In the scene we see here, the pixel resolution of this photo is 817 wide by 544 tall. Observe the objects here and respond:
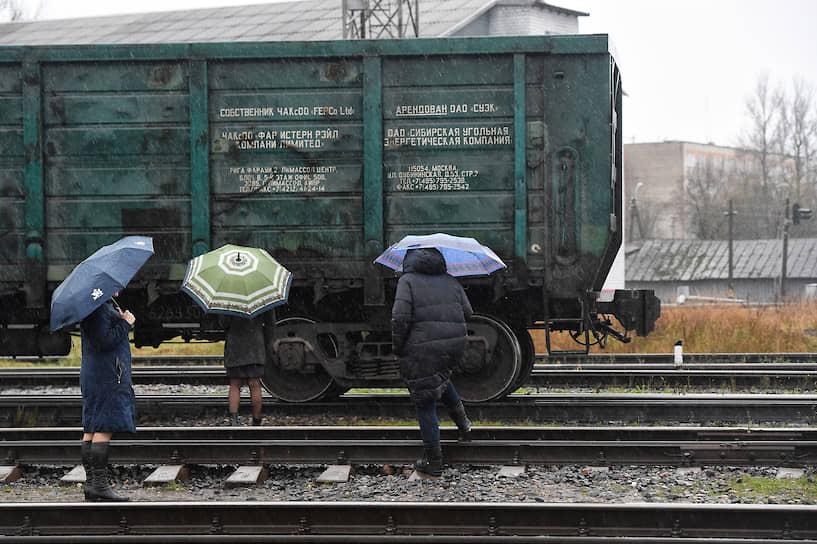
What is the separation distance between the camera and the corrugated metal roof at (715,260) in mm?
56219

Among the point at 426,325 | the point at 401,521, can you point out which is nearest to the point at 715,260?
the point at 426,325

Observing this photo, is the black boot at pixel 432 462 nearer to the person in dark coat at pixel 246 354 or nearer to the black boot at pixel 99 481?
A: the black boot at pixel 99 481

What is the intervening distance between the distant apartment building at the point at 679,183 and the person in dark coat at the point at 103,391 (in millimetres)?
75476

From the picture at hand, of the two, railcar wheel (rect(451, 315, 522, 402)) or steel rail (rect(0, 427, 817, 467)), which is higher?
railcar wheel (rect(451, 315, 522, 402))

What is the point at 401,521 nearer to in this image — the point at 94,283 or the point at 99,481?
the point at 99,481

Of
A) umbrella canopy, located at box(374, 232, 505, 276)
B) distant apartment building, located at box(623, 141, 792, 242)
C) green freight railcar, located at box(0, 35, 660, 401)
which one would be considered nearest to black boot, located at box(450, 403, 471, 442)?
umbrella canopy, located at box(374, 232, 505, 276)

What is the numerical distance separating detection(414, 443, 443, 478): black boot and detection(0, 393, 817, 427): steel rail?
7.43 ft

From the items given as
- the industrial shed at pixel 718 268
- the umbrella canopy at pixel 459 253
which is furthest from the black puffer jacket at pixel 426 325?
the industrial shed at pixel 718 268

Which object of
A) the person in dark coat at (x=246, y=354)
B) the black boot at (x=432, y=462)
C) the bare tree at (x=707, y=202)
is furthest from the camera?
the bare tree at (x=707, y=202)

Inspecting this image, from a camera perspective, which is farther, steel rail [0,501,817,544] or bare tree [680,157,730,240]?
bare tree [680,157,730,240]

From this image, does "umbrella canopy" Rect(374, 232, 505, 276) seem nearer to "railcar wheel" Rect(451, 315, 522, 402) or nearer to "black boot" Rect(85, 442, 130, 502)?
"railcar wheel" Rect(451, 315, 522, 402)

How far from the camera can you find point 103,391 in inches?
237

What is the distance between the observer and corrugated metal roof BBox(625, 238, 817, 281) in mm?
56219

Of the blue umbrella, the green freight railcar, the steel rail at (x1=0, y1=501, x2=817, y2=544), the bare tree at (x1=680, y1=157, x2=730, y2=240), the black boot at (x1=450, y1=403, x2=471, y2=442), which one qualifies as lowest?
the steel rail at (x1=0, y1=501, x2=817, y2=544)
